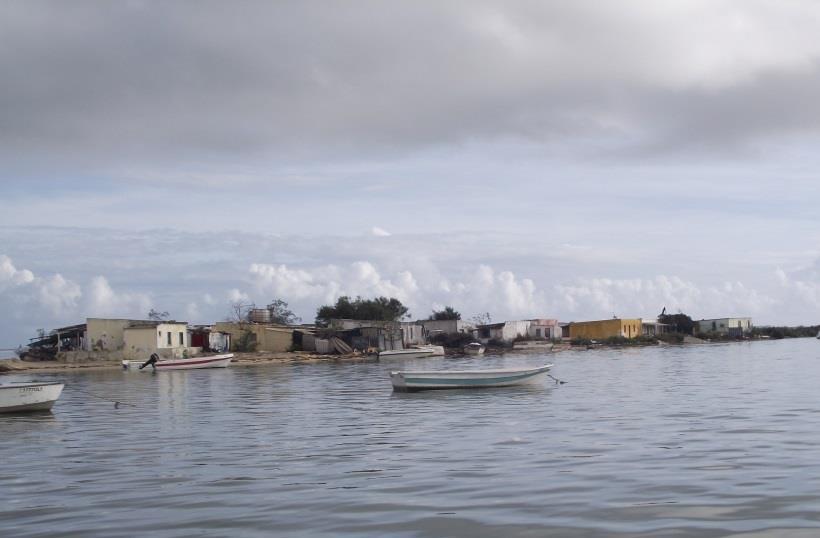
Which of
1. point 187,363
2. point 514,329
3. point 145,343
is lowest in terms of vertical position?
point 187,363

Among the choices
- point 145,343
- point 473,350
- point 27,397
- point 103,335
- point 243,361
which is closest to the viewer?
point 27,397

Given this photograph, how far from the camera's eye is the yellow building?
9850 cm

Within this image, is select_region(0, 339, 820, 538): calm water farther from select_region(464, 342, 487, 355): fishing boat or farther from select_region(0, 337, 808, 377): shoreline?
select_region(464, 342, 487, 355): fishing boat

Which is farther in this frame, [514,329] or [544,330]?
[544,330]

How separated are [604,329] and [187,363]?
58.5m

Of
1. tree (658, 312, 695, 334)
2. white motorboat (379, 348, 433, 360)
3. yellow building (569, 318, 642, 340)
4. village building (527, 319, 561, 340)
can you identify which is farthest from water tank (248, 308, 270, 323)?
tree (658, 312, 695, 334)

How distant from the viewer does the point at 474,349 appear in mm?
79500

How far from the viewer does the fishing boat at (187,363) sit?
52.3m

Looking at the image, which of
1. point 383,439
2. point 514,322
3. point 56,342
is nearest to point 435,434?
point 383,439

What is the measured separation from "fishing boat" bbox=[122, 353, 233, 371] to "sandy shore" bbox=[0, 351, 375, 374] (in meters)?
2.74

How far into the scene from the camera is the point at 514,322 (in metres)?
91.8

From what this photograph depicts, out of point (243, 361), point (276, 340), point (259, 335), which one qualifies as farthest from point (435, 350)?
point (243, 361)

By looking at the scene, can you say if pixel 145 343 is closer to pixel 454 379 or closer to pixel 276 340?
pixel 276 340

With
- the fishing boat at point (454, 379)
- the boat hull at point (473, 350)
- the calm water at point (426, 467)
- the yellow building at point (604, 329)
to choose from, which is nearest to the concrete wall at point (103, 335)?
the boat hull at point (473, 350)
